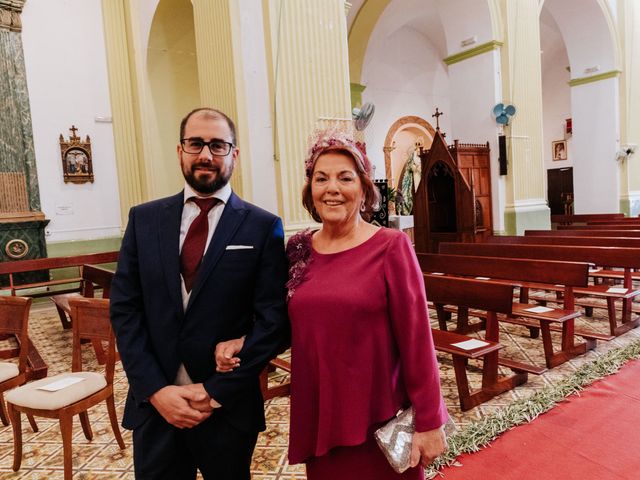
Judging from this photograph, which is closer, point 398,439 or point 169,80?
point 398,439

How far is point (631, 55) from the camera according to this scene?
11648mm

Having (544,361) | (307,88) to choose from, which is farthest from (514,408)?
(307,88)

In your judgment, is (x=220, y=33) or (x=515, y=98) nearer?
(x=220, y=33)

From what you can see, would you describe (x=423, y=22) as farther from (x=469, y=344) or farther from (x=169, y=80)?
(x=469, y=344)

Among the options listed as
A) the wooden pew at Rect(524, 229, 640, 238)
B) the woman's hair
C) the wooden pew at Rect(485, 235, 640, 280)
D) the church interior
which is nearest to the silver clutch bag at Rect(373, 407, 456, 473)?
the church interior

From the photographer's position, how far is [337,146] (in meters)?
1.48

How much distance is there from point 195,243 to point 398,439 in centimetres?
90

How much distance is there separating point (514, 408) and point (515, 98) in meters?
7.14

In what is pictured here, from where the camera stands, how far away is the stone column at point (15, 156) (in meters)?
7.16

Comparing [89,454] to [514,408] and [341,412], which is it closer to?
[341,412]

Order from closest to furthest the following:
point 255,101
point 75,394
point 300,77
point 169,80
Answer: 1. point 75,394
2. point 255,101
3. point 300,77
4. point 169,80

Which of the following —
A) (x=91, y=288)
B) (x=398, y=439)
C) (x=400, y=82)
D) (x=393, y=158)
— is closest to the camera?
(x=398, y=439)

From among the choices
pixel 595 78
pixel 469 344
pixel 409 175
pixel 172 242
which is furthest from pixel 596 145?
pixel 172 242

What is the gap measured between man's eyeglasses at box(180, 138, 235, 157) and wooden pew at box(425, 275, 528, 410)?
209 centimetres
